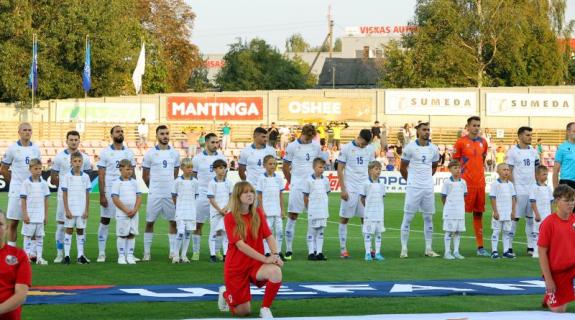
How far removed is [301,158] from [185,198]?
2086 mm

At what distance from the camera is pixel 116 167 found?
18.8m

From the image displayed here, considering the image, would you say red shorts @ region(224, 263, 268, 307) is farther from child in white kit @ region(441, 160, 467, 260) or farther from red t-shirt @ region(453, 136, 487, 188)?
red t-shirt @ region(453, 136, 487, 188)

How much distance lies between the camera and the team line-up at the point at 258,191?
18.2m

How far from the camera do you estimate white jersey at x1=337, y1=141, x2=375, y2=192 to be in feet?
63.8

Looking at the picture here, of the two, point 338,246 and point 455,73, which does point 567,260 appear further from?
point 455,73

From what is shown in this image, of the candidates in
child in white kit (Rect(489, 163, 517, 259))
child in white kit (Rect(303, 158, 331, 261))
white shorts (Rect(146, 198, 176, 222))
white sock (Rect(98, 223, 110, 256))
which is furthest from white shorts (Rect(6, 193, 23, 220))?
child in white kit (Rect(489, 163, 517, 259))

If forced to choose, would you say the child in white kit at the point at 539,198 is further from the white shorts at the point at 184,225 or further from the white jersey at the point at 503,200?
the white shorts at the point at 184,225

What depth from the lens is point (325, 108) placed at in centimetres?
6241

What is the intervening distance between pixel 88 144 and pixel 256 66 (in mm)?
49931

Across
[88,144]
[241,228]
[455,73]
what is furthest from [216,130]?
[241,228]

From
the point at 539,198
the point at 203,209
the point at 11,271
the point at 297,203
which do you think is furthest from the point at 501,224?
the point at 11,271

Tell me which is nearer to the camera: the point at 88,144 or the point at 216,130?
the point at 88,144

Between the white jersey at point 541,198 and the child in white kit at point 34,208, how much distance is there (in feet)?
25.9

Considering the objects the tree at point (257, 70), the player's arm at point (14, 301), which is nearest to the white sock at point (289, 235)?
the player's arm at point (14, 301)
